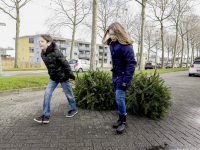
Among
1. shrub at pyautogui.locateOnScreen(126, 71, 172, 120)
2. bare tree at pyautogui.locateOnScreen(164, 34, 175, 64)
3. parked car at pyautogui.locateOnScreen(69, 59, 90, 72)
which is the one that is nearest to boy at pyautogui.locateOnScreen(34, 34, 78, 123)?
shrub at pyautogui.locateOnScreen(126, 71, 172, 120)

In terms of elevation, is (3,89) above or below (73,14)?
below

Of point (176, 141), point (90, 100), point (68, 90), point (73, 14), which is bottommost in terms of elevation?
point (176, 141)

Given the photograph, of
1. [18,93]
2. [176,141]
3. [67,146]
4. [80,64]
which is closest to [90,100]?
[67,146]

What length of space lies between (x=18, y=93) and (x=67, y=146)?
477 centimetres

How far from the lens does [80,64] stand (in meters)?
17.8

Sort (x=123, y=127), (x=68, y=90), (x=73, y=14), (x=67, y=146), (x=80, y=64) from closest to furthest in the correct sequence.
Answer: (x=67, y=146), (x=123, y=127), (x=68, y=90), (x=80, y=64), (x=73, y=14)

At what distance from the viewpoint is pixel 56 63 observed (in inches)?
123

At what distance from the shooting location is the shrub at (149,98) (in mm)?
3436

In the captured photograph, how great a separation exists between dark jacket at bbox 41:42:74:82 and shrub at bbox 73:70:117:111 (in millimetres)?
751

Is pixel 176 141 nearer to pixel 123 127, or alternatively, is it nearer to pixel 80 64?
pixel 123 127

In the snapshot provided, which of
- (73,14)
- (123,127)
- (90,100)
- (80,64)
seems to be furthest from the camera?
(73,14)

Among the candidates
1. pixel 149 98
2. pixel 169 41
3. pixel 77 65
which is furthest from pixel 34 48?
pixel 149 98

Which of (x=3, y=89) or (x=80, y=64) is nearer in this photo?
(x=3, y=89)

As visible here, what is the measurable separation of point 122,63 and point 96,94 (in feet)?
4.89
